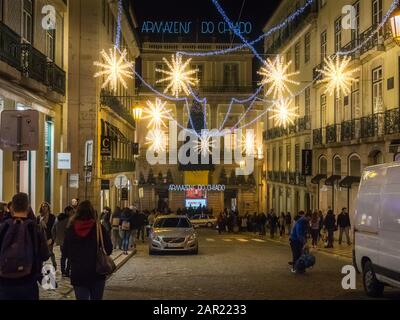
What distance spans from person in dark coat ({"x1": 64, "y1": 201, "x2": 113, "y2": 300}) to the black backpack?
0.62 metres

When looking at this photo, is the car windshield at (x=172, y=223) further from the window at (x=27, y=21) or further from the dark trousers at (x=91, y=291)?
the dark trousers at (x=91, y=291)

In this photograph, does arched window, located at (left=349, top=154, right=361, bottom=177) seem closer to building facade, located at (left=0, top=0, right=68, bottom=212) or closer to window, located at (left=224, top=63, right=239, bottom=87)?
building facade, located at (left=0, top=0, right=68, bottom=212)

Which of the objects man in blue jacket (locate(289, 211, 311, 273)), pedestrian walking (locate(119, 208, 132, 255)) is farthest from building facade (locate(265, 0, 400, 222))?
pedestrian walking (locate(119, 208, 132, 255))

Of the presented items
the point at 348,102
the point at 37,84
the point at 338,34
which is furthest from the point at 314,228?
the point at 338,34

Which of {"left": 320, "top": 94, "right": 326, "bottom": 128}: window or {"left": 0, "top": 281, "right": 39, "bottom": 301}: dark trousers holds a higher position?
{"left": 320, "top": 94, "right": 326, "bottom": 128}: window

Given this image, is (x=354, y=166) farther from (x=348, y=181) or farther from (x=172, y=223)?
(x=172, y=223)

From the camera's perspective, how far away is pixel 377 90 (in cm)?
2802

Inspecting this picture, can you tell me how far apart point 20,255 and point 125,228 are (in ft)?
48.5

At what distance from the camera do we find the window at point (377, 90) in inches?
1075

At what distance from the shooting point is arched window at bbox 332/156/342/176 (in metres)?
33.0

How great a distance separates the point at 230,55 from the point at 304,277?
4844cm
